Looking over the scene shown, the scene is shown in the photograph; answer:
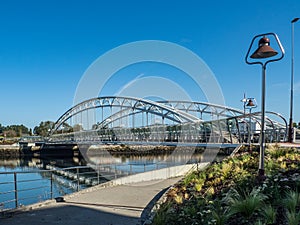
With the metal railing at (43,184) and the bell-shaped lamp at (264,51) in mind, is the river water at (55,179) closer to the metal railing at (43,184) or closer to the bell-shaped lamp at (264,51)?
the metal railing at (43,184)


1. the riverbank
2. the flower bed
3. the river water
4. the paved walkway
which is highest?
the flower bed

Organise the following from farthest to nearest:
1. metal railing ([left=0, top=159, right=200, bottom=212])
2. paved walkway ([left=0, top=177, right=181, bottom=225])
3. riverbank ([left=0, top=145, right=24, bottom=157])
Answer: riverbank ([left=0, top=145, right=24, bottom=157]), metal railing ([left=0, top=159, right=200, bottom=212]), paved walkway ([left=0, top=177, right=181, bottom=225])

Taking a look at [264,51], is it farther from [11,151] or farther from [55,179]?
[11,151]

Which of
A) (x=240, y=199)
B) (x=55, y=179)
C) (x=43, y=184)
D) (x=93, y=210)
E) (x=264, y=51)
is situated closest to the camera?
(x=240, y=199)

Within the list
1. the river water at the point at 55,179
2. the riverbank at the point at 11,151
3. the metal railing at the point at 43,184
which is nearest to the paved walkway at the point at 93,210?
the metal railing at the point at 43,184

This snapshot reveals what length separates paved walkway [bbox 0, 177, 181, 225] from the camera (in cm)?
573

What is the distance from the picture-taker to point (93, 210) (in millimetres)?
6660

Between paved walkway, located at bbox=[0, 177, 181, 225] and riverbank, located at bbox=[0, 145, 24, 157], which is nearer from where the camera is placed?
paved walkway, located at bbox=[0, 177, 181, 225]

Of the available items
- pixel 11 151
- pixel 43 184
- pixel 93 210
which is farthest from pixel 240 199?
pixel 11 151

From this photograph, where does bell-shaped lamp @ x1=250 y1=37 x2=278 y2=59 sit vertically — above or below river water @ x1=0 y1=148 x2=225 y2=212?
above

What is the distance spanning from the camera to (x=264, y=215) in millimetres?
3703

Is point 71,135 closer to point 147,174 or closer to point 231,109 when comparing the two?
point 231,109

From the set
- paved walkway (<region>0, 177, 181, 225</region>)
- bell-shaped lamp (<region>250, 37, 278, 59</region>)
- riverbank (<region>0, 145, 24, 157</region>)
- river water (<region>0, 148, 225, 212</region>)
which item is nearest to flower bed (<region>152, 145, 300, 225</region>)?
paved walkway (<region>0, 177, 181, 225</region>)

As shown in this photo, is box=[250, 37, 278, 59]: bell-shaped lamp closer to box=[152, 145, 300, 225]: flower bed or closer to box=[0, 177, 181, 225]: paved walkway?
box=[152, 145, 300, 225]: flower bed
